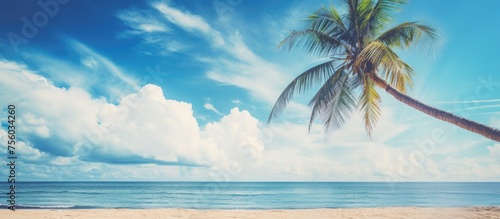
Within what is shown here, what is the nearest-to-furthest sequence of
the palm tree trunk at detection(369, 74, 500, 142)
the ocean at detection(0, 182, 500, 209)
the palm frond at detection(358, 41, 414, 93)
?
the palm tree trunk at detection(369, 74, 500, 142) < the palm frond at detection(358, 41, 414, 93) < the ocean at detection(0, 182, 500, 209)

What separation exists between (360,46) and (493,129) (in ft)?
11.1

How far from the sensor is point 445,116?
540 centimetres

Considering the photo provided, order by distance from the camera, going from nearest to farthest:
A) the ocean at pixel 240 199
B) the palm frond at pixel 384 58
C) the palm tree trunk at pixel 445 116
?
the palm tree trunk at pixel 445 116
the palm frond at pixel 384 58
the ocean at pixel 240 199

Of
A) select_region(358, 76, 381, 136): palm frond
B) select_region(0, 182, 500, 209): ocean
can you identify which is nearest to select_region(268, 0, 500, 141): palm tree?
select_region(358, 76, 381, 136): palm frond

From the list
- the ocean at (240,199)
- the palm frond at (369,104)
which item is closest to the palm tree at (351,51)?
the palm frond at (369,104)

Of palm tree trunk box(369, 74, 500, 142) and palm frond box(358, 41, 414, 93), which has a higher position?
palm frond box(358, 41, 414, 93)

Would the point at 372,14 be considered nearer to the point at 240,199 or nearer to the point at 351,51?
the point at 351,51

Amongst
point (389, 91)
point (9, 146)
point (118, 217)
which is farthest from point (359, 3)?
point (118, 217)

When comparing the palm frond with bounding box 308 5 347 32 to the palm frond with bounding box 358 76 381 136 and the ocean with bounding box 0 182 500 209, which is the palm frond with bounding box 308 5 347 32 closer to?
the palm frond with bounding box 358 76 381 136

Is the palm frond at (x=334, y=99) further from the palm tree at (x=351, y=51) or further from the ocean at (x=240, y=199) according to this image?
the ocean at (x=240, y=199)

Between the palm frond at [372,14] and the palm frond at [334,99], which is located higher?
the palm frond at [372,14]

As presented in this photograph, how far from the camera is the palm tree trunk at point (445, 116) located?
4743 mm

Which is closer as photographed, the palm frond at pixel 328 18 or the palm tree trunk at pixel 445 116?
the palm tree trunk at pixel 445 116

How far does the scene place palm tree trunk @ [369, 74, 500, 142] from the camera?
4743mm
